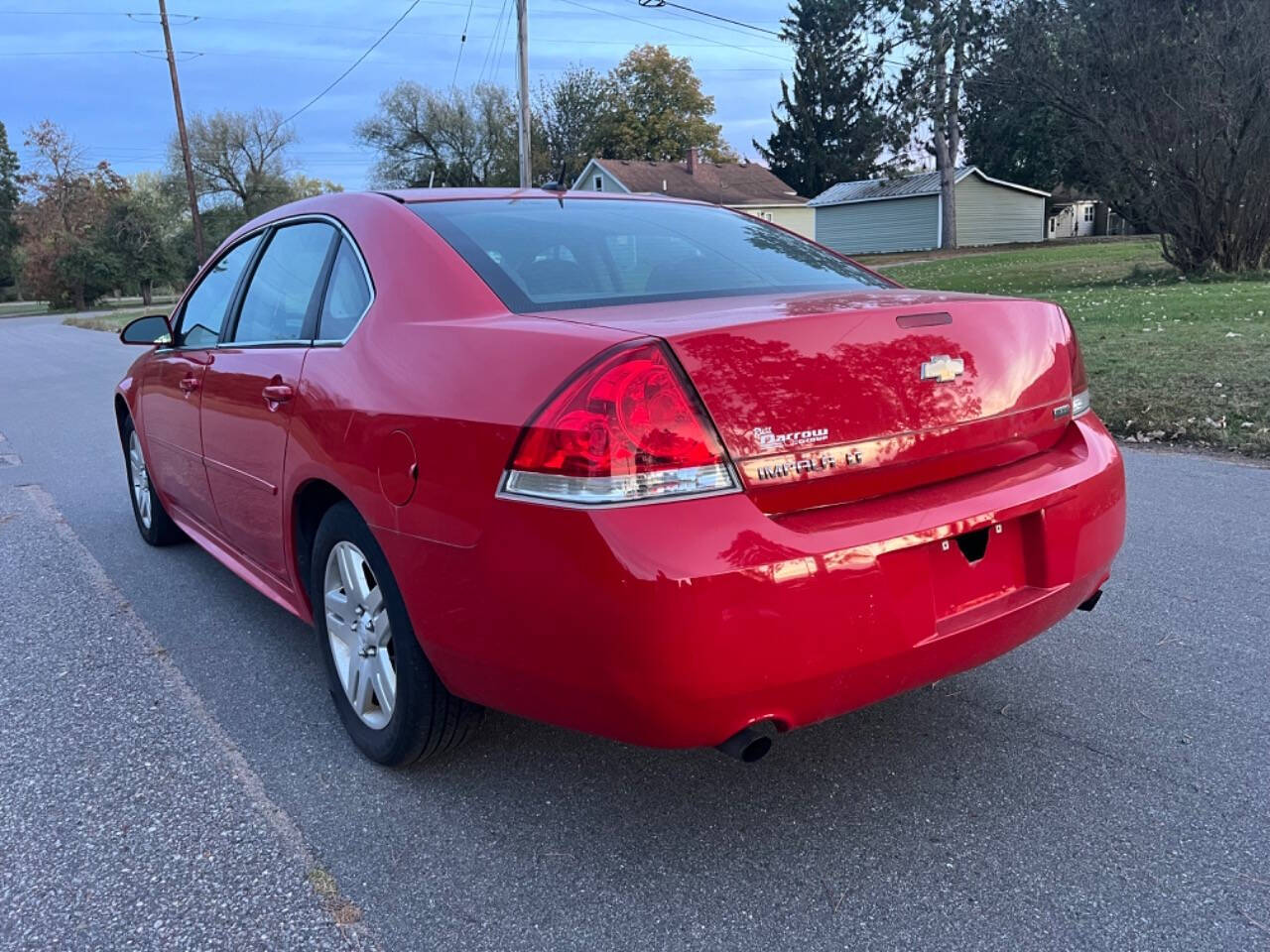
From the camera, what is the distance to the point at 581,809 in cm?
263

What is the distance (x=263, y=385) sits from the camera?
3.22 m

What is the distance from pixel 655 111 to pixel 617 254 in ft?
216

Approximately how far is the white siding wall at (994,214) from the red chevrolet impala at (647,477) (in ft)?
155

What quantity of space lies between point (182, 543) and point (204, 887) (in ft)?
10.8

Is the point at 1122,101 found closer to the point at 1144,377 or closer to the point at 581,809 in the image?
the point at 1144,377

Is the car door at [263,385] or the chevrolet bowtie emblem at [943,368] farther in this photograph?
the car door at [263,385]

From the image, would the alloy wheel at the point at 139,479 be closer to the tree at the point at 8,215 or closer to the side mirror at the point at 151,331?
the side mirror at the point at 151,331

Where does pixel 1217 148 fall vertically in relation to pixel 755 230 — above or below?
above

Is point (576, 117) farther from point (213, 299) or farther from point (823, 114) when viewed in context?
point (213, 299)

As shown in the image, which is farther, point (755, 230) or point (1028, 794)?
point (755, 230)

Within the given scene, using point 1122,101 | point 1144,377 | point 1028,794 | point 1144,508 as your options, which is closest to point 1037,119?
point 1122,101

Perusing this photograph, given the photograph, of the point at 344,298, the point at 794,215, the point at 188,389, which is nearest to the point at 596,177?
the point at 794,215

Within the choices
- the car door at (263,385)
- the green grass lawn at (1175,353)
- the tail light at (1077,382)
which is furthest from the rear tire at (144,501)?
the green grass lawn at (1175,353)

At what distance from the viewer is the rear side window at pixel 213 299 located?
399 cm
